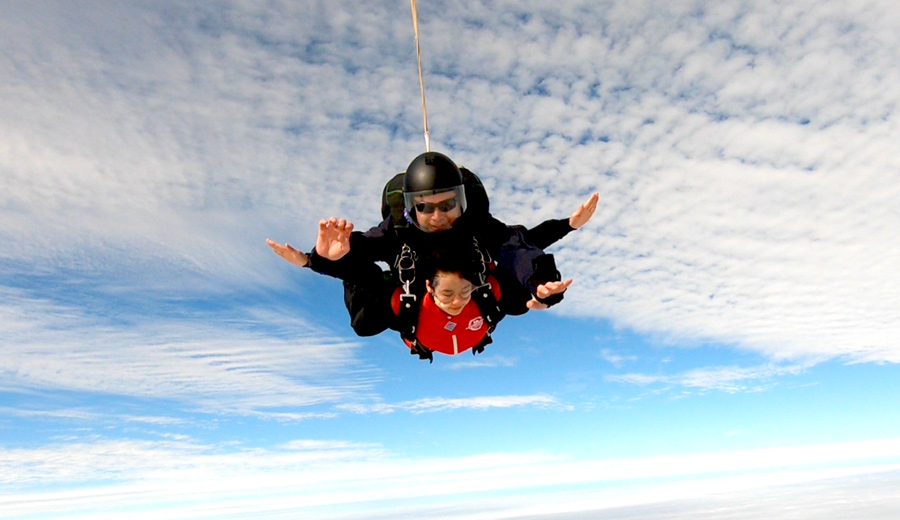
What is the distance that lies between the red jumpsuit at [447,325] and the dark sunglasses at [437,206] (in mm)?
898

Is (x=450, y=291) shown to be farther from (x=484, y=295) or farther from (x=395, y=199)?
(x=395, y=199)

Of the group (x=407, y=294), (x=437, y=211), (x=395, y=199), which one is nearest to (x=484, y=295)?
(x=407, y=294)

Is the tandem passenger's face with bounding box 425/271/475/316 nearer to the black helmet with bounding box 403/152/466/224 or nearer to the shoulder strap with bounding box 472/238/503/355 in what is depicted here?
the shoulder strap with bounding box 472/238/503/355

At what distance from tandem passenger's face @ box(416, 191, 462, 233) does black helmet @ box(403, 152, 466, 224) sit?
0.03m

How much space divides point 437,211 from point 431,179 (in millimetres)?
287

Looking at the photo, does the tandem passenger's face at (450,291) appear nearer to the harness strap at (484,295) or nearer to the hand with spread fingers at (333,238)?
the harness strap at (484,295)

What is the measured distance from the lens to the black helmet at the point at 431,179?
168 inches

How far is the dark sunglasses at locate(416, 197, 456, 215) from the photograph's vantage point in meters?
4.38

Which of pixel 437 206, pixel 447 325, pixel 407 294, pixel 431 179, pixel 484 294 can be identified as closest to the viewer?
pixel 431 179

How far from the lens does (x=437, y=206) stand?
4387mm

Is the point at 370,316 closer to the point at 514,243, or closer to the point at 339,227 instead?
the point at 339,227

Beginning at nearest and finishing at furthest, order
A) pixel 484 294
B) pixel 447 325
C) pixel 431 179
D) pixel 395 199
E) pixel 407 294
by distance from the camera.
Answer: pixel 431 179, pixel 395 199, pixel 407 294, pixel 484 294, pixel 447 325

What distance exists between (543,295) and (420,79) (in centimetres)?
197

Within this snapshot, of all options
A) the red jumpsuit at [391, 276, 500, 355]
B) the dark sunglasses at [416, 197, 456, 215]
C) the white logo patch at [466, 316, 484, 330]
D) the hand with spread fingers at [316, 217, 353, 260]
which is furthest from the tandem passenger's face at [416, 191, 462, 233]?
the white logo patch at [466, 316, 484, 330]
